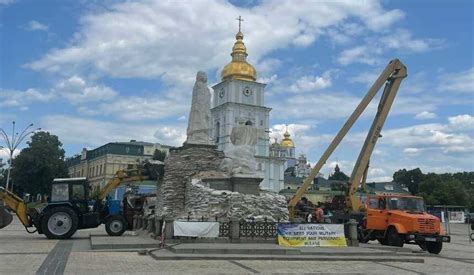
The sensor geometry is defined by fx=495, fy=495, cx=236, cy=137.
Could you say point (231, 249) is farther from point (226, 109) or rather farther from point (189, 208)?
point (226, 109)

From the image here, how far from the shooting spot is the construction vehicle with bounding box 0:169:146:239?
21.3 meters

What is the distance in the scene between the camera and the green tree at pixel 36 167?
219 ft

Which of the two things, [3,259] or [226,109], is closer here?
[3,259]

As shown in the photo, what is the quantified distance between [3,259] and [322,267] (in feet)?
28.5

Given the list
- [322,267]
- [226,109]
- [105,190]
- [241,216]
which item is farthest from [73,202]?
[226,109]

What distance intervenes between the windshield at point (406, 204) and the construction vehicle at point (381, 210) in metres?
0.06

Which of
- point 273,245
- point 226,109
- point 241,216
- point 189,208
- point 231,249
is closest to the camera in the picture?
point 231,249

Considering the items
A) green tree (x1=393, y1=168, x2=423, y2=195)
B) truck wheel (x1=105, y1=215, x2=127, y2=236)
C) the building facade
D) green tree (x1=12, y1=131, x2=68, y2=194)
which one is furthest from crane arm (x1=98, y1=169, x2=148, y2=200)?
green tree (x1=393, y1=168, x2=423, y2=195)

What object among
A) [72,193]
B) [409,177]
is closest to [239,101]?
[409,177]

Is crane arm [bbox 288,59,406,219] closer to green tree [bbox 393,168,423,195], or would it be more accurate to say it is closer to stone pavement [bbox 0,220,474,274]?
stone pavement [bbox 0,220,474,274]

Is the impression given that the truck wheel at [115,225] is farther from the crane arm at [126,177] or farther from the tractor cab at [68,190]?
the crane arm at [126,177]

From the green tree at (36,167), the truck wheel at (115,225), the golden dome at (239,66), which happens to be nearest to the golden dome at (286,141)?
the golden dome at (239,66)

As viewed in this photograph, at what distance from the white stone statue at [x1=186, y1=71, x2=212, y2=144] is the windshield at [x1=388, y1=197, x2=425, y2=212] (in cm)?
900

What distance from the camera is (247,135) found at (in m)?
21.8
